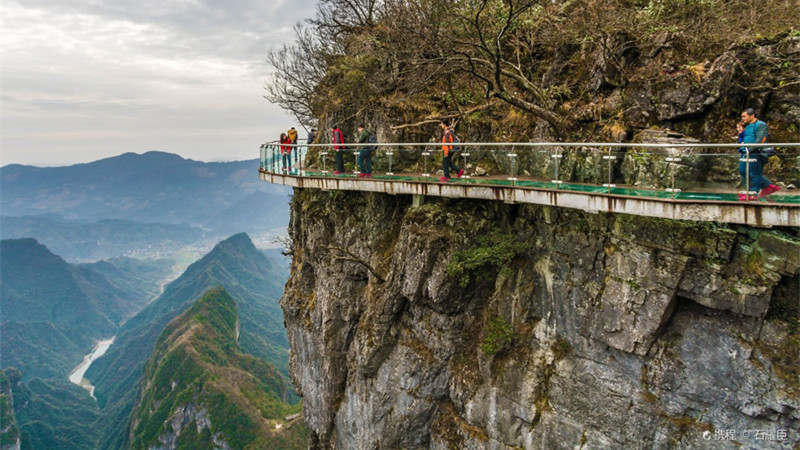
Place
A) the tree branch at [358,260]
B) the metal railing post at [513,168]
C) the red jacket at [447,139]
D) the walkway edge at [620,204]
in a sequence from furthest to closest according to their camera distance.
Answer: the tree branch at [358,260] < the red jacket at [447,139] < the metal railing post at [513,168] < the walkway edge at [620,204]

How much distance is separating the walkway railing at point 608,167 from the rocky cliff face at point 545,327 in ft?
3.49

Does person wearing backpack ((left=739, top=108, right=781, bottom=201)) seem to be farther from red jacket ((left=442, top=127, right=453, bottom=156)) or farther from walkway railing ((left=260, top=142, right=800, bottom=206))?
red jacket ((left=442, top=127, right=453, bottom=156))

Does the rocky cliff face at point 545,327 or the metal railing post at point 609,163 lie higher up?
the metal railing post at point 609,163

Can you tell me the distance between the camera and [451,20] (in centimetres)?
1745

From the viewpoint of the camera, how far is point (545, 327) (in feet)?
42.7

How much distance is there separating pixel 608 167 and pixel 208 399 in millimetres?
100328

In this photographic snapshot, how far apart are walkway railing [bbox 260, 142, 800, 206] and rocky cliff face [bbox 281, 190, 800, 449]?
1.06 metres

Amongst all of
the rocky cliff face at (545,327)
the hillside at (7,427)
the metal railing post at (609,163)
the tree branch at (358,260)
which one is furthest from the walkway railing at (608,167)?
the hillside at (7,427)

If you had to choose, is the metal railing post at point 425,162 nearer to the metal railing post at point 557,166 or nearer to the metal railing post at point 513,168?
the metal railing post at point 513,168

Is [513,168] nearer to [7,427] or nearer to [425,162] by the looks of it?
[425,162]

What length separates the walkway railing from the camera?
8.87 metres

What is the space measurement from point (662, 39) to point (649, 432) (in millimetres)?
10973

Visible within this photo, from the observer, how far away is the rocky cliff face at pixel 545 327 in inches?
381

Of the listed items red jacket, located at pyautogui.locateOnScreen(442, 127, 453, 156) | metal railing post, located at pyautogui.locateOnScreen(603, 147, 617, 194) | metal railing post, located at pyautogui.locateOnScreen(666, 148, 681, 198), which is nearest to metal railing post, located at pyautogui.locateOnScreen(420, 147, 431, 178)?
red jacket, located at pyautogui.locateOnScreen(442, 127, 453, 156)
